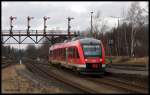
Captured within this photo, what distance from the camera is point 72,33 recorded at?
2948 inches

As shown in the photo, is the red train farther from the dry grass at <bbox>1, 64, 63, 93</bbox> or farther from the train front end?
the dry grass at <bbox>1, 64, 63, 93</bbox>

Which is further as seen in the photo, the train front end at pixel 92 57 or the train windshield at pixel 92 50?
the train windshield at pixel 92 50

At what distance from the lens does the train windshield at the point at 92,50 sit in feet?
110

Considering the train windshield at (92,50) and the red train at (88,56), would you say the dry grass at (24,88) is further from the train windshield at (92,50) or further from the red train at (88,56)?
the train windshield at (92,50)

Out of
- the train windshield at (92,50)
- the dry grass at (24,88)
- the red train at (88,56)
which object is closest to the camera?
the dry grass at (24,88)

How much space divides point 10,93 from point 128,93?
17.2 feet

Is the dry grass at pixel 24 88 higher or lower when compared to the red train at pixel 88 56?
lower

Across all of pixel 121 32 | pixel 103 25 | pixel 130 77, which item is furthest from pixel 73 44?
pixel 121 32

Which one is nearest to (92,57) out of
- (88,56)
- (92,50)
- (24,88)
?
(88,56)

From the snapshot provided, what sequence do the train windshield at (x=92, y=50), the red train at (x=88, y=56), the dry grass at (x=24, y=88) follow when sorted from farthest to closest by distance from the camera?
1. the train windshield at (x=92, y=50)
2. the red train at (x=88, y=56)
3. the dry grass at (x=24, y=88)

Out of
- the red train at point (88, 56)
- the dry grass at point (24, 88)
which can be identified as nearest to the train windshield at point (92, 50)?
the red train at point (88, 56)

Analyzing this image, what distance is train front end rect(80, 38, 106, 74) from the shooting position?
32.8 m

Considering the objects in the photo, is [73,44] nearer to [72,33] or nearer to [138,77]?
[138,77]

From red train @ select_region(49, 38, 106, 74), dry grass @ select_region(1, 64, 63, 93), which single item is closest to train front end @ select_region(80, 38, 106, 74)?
red train @ select_region(49, 38, 106, 74)
